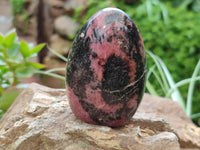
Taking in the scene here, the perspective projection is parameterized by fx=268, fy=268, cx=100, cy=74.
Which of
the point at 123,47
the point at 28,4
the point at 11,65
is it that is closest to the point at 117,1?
the point at 11,65

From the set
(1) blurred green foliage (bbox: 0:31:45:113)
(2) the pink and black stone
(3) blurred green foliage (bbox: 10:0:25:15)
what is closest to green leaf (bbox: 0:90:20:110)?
(1) blurred green foliage (bbox: 0:31:45:113)

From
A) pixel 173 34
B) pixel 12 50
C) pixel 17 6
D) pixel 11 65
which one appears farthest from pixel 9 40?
pixel 17 6

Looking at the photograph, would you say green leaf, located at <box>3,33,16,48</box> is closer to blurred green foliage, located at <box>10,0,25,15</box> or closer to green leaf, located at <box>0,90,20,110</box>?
green leaf, located at <box>0,90,20,110</box>

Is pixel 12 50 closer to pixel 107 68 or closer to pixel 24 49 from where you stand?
pixel 24 49

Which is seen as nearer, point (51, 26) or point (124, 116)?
point (124, 116)

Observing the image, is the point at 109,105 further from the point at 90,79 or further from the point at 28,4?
the point at 28,4

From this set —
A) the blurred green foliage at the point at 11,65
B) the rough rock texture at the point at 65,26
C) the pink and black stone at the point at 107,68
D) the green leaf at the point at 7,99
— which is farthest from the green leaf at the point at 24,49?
the rough rock texture at the point at 65,26
